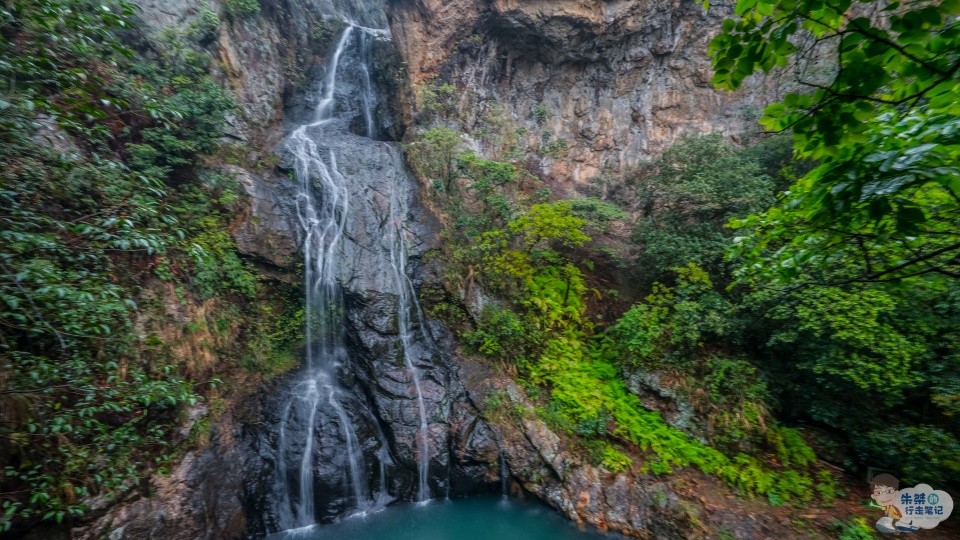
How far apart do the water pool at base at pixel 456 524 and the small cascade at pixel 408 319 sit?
0.54 metres

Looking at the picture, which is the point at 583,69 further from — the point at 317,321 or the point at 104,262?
the point at 104,262

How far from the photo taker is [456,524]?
25.2ft

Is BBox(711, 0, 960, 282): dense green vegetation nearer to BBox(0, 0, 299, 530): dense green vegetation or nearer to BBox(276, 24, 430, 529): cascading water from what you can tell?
BBox(0, 0, 299, 530): dense green vegetation

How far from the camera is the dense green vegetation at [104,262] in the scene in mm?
3381

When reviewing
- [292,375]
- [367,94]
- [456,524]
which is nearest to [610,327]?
[456,524]

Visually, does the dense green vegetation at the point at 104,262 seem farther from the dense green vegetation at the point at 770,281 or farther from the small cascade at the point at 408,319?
the dense green vegetation at the point at 770,281

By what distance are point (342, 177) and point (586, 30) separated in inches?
411

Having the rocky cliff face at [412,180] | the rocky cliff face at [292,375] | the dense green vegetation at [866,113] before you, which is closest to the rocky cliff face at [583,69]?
the rocky cliff face at [412,180]

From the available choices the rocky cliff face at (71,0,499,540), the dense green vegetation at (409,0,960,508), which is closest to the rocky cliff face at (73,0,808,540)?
the rocky cliff face at (71,0,499,540)

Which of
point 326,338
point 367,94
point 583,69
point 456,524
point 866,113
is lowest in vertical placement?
point 456,524

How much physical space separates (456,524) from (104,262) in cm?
772

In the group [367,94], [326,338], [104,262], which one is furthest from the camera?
[367,94]

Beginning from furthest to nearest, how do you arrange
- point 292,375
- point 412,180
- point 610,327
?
point 412,180 < point 610,327 < point 292,375

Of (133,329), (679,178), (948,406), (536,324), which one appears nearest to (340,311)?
(133,329)
